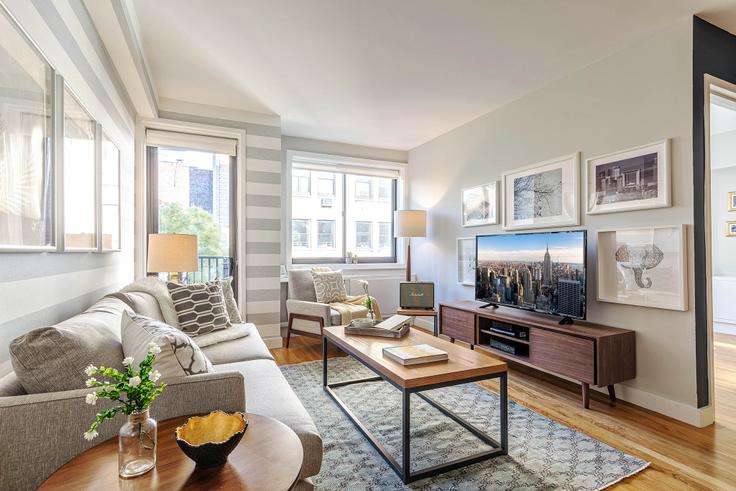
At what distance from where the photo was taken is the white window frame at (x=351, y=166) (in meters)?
4.86

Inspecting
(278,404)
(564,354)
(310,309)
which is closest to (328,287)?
(310,309)

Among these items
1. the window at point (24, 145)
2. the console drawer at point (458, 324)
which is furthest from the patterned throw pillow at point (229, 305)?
the console drawer at point (458, 324)

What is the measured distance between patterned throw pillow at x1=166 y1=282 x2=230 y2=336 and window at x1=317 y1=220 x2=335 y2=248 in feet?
8.16

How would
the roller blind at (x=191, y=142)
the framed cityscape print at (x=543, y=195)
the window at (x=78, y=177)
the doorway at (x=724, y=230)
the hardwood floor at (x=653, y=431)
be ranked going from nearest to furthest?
the window at (x=78, y=177)
the hardwood floor at (x=653, y=431)
the framed cityscape print at (x=543, y=195)
the roller blind at (x=191, y=142)
the doorway at (x=724, y=230)

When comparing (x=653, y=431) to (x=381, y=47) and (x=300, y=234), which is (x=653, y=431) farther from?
(x=300, y=234)

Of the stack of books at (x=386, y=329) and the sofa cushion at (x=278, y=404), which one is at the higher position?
the stack of books at (x=386, y=329)

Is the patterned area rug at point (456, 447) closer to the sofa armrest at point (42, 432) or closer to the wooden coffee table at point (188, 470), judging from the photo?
the wooden coffee table at point (188, 470)

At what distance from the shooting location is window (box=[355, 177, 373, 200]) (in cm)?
549

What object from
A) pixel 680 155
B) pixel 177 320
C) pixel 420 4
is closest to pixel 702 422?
pixel 680 155

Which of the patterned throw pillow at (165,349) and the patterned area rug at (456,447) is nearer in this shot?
the patterned throw pillow at (165,349)

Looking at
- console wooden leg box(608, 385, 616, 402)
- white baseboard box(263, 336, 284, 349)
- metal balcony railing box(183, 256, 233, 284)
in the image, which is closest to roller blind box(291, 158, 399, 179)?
metal balcony railing box(183, 256, 233, 284)

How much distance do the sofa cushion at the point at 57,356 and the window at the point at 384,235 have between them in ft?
14.8

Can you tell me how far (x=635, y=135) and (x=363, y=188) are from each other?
11.4ft

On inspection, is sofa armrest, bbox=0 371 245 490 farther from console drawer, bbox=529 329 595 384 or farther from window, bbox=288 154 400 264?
window, bbox=288 154 400 264
